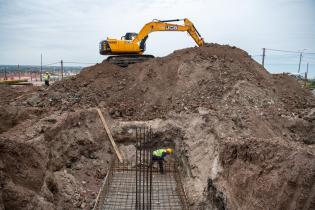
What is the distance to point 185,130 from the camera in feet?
35.2

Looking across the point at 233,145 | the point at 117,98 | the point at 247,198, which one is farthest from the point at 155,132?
the point at 247,198

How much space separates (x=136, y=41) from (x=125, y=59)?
4.20ft

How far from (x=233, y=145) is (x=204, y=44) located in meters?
10.3

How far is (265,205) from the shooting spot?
4.81 m

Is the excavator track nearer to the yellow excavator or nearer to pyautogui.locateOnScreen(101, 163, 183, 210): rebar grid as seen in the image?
the yellow excavator

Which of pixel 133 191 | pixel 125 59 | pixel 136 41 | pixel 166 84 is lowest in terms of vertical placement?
pixel 133 191

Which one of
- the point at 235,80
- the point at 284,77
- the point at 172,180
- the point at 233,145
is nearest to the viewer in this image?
the point at 233,145

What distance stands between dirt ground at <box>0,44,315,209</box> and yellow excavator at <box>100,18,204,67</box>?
0.89 m

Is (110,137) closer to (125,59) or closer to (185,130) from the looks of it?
(185,130)

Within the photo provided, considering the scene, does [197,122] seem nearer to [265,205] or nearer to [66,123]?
[66,123]

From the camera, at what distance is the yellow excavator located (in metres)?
15.0

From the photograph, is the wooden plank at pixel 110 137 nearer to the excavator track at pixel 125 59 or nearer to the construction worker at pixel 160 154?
the construction worker at pixel 160 154

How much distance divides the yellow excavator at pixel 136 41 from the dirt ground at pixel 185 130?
2.94 ft

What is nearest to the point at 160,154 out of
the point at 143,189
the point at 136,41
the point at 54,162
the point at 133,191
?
the point at 133,191
